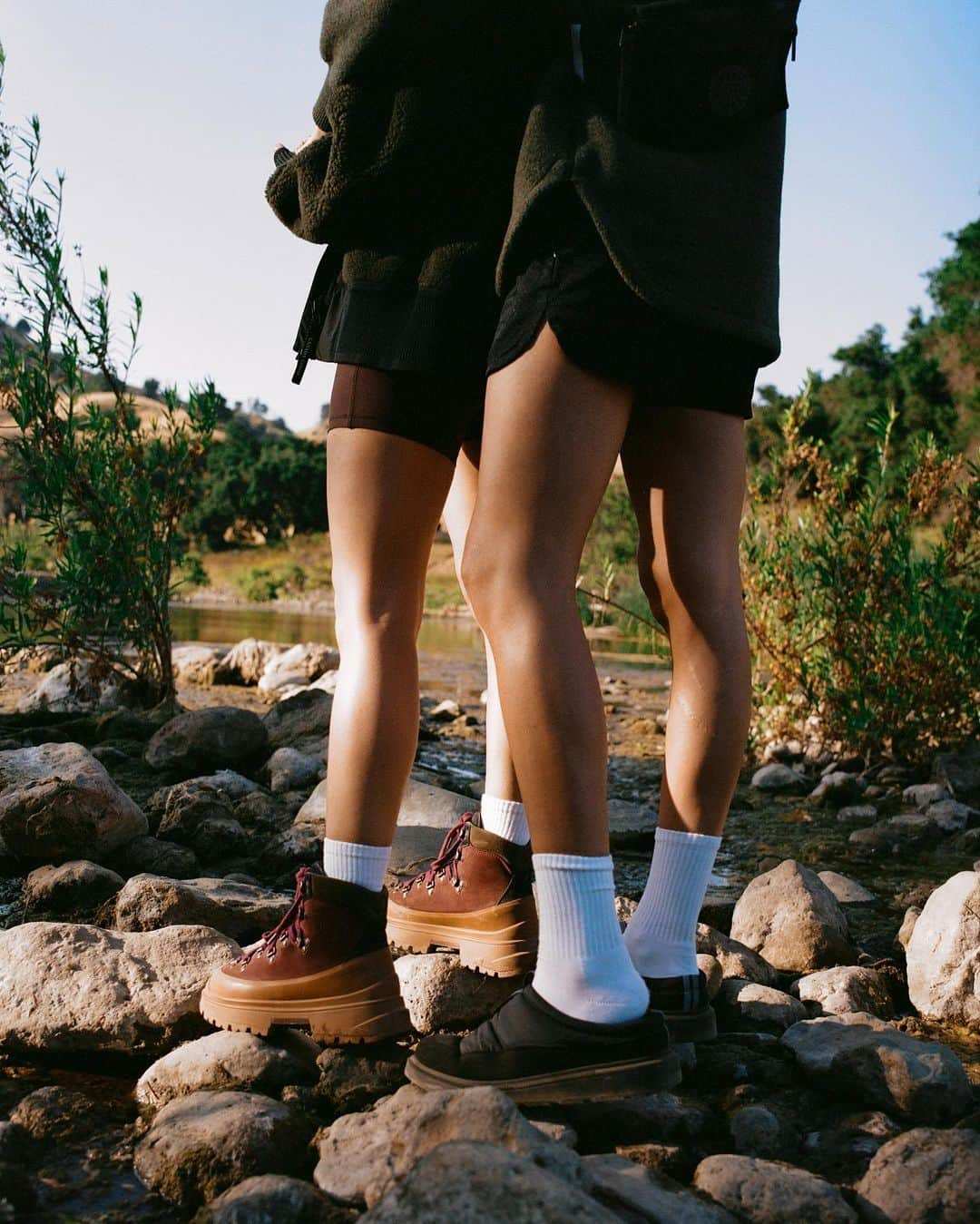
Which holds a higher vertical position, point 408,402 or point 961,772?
point 408,402

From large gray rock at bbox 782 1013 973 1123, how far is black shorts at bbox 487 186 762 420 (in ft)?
3.80

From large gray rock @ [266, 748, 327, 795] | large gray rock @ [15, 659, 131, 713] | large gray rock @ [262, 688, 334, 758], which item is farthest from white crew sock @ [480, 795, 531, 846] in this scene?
large gray rock @ [15, 659, 131, 713]

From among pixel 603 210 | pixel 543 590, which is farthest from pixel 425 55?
pixel 543 590

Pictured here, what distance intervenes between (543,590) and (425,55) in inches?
38.1

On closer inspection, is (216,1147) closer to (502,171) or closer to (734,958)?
(734,958)

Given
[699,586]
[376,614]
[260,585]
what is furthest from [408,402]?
[260,585]

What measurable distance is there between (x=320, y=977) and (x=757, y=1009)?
907mm

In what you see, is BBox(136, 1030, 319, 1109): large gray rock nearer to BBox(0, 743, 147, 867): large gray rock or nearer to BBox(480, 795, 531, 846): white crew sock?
BBox(480, 795, 531, 846): white crew sock

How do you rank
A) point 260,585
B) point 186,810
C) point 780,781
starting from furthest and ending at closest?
point 260,585 < point 780,781 < point 186,810

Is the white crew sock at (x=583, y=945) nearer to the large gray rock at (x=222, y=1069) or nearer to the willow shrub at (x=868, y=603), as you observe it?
the large gray rock at (x=222, y=1069)

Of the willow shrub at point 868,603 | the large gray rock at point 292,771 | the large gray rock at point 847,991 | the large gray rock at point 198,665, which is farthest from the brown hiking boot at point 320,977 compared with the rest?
the large gray rock at point 198,665

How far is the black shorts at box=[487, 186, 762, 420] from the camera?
1720 mm

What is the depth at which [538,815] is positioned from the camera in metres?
1.75

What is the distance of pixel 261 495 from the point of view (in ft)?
181
